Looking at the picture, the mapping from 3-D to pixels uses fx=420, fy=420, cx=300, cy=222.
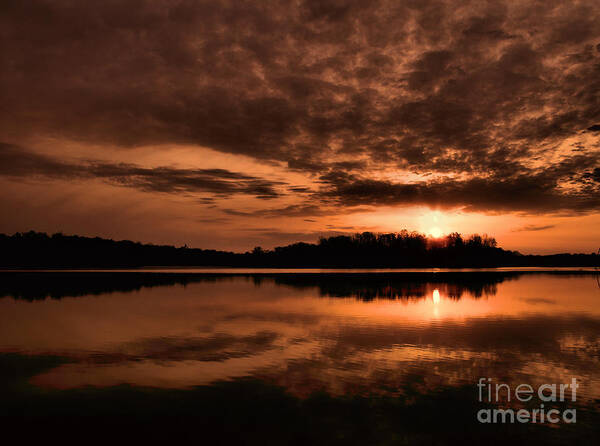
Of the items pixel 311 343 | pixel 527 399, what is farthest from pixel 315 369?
pixel 527 399

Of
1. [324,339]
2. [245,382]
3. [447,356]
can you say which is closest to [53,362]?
[245,382]

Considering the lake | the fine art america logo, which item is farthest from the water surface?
the fine art america logo

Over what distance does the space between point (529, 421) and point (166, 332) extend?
20.0 metres

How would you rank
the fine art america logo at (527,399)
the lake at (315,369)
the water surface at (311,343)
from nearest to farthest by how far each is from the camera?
the lake at (315,369) < the fine art america logo at (527,399) < the water surface at (311,343)

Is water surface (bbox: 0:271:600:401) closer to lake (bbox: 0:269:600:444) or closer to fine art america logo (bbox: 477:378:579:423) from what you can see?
lake (bbox: 0:269:600:444)

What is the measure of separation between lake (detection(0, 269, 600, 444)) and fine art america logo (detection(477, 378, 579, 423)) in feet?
0.32

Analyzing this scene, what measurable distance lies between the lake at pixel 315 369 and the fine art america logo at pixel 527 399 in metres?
0.10

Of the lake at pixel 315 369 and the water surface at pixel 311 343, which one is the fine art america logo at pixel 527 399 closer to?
the lake at pixel 315 369

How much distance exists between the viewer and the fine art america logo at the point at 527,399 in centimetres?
1212

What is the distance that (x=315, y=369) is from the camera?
17.0 metres

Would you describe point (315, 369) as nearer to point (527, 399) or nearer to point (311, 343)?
point (311, 343)

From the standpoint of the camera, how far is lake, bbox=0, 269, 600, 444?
11.9 metres

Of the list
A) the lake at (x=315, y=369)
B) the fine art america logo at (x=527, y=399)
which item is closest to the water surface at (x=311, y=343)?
the lake at (x=315, y=369)

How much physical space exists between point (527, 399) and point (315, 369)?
7.53m
